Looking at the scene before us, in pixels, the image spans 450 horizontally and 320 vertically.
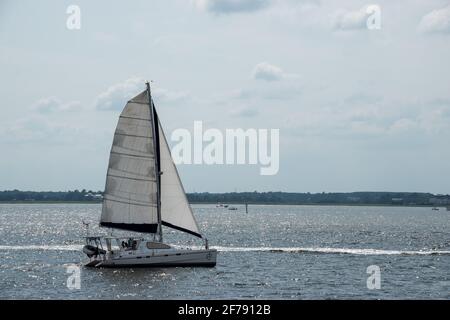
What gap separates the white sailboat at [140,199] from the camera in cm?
7275

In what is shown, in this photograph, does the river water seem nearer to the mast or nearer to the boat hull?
the boat hull

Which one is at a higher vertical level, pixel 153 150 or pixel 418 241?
pixel 153 150

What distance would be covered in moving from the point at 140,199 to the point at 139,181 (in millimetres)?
1485

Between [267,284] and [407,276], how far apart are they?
43.2 feet

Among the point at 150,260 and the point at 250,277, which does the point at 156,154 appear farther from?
the point at 250,277

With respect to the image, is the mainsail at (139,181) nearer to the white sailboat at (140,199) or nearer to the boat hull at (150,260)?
the white sailboat at (140,199)

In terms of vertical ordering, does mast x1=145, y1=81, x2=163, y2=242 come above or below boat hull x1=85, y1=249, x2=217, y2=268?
above

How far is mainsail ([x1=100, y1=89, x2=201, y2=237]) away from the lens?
7331 centimetres

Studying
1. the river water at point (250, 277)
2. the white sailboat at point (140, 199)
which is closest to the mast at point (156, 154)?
the white sailboat at point (140, 199)

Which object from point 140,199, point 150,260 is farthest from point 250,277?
point 140,199

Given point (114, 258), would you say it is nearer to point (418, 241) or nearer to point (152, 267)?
point (152, 267)

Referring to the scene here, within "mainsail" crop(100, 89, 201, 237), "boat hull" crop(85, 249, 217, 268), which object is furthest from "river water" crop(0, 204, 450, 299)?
"mainsail" crop(100, 89, 201, 237)
